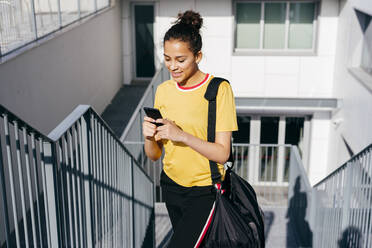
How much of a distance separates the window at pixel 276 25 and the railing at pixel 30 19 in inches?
176

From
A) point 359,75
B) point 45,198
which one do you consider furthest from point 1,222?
point 359,75

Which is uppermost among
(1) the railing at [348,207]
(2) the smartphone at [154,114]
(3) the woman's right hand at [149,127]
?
(2) the smartphone at [154,114]

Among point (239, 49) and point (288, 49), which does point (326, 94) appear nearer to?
point (288, 49)

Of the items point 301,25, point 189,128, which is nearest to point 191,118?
point 189,128

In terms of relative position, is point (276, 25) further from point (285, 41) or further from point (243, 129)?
point (243, 129)

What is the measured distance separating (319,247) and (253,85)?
6808mm

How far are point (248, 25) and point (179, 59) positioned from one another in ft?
31.3

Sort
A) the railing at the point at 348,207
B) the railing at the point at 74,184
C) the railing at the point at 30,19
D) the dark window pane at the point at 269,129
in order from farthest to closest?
1. the dark window pane at the point at 269,129
2. the railing at the point at 30,19
3. the railing at the point at 348,207
4. the railing at the point at 74,184

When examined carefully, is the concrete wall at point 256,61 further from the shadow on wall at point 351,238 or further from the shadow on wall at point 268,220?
the shadow on wall at point 351,238

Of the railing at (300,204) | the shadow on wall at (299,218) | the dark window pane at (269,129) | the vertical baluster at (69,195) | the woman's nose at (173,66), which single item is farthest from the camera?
the dark window pane at (269,129)

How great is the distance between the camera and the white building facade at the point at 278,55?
1150 cm

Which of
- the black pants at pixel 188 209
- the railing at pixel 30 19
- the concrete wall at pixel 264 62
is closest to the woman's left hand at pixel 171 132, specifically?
the black pants at pixel 188 209

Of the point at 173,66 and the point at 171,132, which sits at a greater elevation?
the point at 173,66

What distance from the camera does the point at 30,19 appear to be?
262 inches
